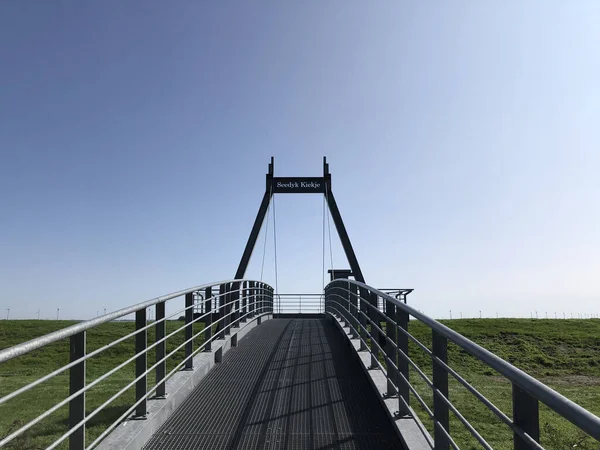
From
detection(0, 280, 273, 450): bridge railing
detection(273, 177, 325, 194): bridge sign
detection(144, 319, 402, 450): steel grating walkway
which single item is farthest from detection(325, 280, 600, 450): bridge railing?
detection(273, 177, 325, 194): bridge sign

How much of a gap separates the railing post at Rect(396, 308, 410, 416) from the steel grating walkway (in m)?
0.25

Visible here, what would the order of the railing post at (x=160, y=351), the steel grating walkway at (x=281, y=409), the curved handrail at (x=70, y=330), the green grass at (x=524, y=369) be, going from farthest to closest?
the green grass at (x=524, y=369)
the railing post at (x=160, y=351)
the steel grating walkway at (x=281, y=409)
the curved handrail at (x=70, y=330)

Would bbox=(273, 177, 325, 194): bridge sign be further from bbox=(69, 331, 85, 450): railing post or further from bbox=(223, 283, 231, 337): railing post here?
bbox=(69, 331, 85, 450): railing post

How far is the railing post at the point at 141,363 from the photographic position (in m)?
4.15

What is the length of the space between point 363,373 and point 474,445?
1.63 meters

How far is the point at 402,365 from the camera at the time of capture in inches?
177

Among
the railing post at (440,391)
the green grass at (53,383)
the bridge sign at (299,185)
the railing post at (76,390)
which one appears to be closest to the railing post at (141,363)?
the railing post at (76,390)

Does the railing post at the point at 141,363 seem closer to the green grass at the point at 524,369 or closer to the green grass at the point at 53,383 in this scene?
the green grass at the point at 53,383

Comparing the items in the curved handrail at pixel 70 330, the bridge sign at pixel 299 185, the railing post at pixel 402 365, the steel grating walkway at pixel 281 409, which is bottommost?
the steel grating walkway at pixel 281 409

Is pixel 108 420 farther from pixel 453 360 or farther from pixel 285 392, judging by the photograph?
pixel 453 360

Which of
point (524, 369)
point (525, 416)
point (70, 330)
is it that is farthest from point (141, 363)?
point (524, 369)

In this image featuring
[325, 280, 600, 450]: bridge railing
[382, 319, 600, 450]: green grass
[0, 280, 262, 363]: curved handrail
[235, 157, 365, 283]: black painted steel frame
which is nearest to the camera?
[325, 280, 600, 450]: bridge railing

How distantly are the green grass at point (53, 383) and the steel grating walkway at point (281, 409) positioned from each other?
1.63 m

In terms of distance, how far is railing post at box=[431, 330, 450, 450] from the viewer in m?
3.31
